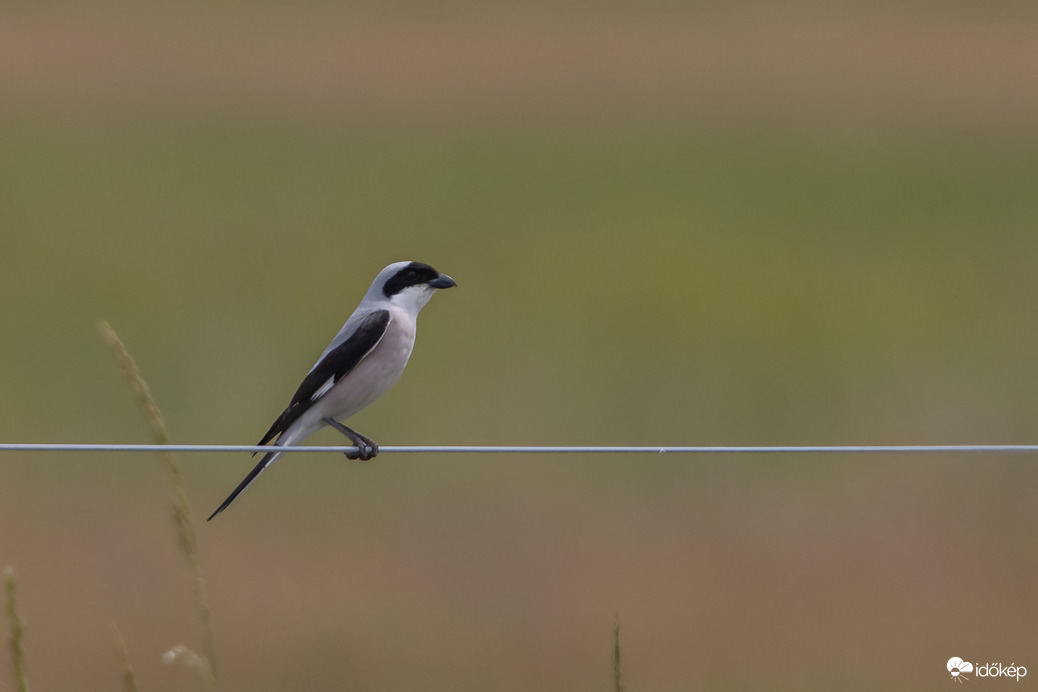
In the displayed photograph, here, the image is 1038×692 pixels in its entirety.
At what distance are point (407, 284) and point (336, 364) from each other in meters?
0.49

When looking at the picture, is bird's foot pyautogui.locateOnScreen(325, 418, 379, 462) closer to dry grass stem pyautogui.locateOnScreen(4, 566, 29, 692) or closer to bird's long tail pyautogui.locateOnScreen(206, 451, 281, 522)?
bird's long tail pyautogui.locateOnScreen(206, 451, 281, 522)

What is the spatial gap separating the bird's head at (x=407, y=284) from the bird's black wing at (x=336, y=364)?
0.23 m

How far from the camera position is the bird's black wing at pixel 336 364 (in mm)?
5852

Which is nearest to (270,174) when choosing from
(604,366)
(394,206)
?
(394,206)

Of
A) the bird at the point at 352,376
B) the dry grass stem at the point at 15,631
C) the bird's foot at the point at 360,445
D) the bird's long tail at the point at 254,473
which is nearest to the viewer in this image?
→ the dry grass stem at the point at 15,631

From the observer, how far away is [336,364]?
588cm

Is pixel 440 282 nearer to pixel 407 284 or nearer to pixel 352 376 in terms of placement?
pixel 407 284

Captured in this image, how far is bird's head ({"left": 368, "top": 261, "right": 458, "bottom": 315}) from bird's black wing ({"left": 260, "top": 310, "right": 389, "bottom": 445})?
0.23 meters

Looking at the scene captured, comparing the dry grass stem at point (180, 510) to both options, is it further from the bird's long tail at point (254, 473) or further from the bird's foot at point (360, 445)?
the bird's foot at point (360, 445)

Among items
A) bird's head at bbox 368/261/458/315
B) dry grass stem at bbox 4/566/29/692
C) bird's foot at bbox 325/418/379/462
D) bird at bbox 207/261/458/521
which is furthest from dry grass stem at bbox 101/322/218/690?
bird's head at bbox 368/261/458/315

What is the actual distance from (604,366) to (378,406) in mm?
3165

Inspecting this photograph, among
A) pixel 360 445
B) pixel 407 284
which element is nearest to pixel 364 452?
pixel 360 445

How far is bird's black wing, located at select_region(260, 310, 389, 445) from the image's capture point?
19.2ft

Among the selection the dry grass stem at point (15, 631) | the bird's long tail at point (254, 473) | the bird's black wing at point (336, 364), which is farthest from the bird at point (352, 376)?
the dry grass stem at point (15, 631)
